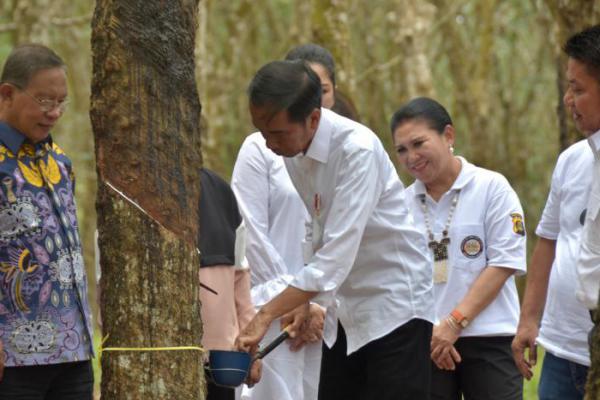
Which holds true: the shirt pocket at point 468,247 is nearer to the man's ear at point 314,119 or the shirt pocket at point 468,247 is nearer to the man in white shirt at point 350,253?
the man in white shirt at point 350,253

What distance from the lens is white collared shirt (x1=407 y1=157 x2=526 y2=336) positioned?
664 centimetres

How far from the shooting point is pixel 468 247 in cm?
671

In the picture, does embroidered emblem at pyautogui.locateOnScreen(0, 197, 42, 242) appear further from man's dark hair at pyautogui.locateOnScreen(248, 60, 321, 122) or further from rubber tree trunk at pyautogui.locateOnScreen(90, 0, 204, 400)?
man's dark hair at pyautogui.locateOnScreen(248, 60, 321, 122)

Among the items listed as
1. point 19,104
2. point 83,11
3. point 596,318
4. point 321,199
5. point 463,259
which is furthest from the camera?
point 83,11

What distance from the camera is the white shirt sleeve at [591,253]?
539 cm

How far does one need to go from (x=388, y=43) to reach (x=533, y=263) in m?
20.2

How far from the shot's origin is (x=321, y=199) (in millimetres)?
5742

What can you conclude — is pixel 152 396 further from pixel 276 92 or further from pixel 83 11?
pixel 83 11

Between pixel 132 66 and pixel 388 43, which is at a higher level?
pixel 388 43

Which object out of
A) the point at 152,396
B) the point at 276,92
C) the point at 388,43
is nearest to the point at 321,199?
the point at 276,92

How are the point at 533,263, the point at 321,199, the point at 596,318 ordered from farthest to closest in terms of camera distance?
the point at 533,263 → the point at 321,199 → the point at 596,318

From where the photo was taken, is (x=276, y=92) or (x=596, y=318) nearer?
(x=596, y=318)

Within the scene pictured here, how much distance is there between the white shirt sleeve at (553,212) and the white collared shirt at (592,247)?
443mm

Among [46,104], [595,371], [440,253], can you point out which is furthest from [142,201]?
[440,253]
